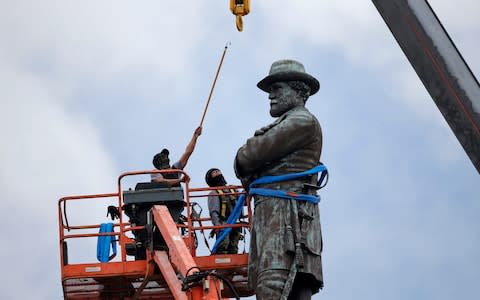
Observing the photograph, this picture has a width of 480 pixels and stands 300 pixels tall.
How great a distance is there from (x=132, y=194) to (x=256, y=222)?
6.15 metres

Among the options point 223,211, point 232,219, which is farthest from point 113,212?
point 232,219

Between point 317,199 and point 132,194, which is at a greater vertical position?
point 132,194

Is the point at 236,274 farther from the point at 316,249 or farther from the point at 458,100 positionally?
the point at 458,100

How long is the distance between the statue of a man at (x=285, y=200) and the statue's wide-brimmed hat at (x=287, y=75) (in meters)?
0.01

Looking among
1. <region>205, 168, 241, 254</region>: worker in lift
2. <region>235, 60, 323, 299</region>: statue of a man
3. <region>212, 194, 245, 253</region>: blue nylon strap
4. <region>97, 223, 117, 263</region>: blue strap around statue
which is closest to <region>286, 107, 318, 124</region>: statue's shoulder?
<region>235, 60, 323, 299</region>: statue of a man

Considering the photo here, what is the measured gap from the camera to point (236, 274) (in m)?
30.1

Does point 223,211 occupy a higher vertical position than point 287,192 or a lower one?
higher

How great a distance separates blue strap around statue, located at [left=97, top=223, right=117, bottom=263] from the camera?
30125mm

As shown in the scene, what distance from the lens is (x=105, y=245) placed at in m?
30.3

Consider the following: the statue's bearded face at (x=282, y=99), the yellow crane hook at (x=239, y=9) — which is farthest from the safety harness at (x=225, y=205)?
the statue's bearded face at (x=282, y=99)

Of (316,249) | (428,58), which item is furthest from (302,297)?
(428,58)

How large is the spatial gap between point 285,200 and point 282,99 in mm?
1611

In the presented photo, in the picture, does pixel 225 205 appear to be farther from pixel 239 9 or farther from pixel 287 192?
pixel 287 192

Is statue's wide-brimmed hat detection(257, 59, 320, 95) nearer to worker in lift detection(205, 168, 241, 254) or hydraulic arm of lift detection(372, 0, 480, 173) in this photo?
hydraulic arm of lift detection(372, 0, 480, 173)
